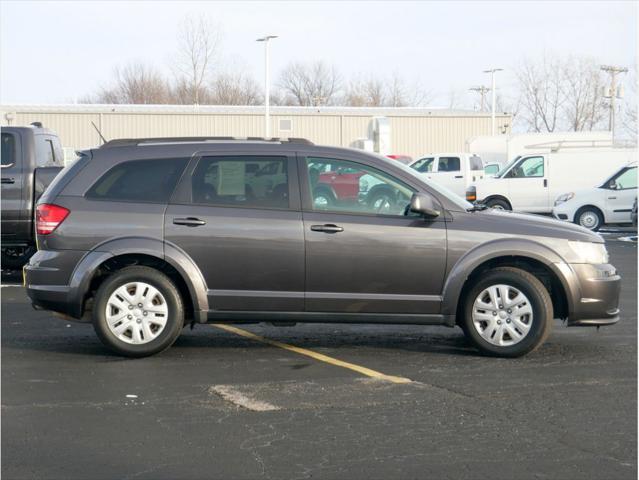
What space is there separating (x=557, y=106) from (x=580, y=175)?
147ft

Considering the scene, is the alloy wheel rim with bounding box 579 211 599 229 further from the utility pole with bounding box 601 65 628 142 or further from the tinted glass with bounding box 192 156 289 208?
the utility pole with bounding box 601 65 628 142

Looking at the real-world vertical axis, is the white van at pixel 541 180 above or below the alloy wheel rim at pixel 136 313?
above

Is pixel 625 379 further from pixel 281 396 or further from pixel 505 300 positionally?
pixel 281 396

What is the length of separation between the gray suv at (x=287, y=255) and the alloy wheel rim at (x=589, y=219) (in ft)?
53.4

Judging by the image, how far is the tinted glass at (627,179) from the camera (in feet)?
78.1

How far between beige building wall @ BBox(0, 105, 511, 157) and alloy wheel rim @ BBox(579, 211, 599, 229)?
27228 mm

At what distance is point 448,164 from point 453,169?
0.29 metres

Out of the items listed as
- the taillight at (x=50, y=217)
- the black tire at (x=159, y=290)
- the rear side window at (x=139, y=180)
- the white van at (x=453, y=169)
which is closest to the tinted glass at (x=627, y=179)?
the white van at (x=453, y=169)

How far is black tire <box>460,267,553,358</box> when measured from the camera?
812cm

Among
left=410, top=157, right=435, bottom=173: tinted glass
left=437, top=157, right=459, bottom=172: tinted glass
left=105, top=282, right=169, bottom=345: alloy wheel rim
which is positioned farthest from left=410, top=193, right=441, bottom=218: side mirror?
left=410, top=157, right=435, bottom=173: tinted glass

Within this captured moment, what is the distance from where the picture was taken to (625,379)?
24.3ft

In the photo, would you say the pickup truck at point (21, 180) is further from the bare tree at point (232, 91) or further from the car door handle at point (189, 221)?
the bare tree at point (232, 91)

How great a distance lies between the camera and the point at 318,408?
21.2ft

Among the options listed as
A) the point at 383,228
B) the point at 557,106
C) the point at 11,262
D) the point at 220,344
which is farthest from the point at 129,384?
the point at 557,106
